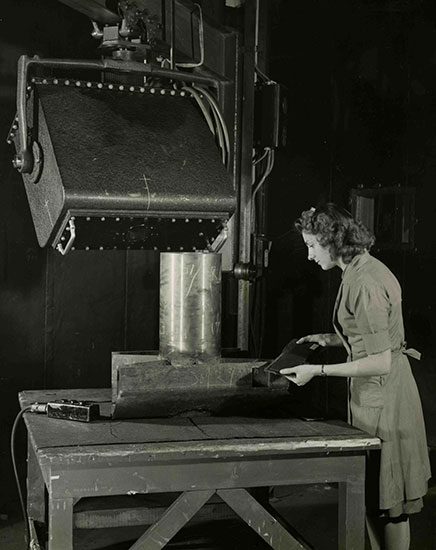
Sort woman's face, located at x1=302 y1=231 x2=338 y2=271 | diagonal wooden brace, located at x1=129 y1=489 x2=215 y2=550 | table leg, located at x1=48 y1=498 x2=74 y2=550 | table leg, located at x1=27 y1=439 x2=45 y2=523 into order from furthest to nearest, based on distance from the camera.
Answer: woman's face, located at x1=302 y1=231 x2=338 y2=271 → table leg, located at x1=27 y1=439 x2=45 y2=523 → diagonal wooden brace, located at x1=129 y1=489 x2=215 y2=550 → table leg, located at x1=48 y1=498 x2=74 y2=550

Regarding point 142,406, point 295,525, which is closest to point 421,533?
point 295,525

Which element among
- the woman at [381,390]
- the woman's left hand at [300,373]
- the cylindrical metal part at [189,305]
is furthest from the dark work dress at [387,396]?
the cylindrical metal part at [189,305]

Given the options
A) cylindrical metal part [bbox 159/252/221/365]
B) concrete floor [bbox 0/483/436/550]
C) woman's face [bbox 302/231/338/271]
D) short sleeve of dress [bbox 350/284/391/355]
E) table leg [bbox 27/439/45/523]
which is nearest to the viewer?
cylindrical metal part [bbox 159/252/221/365]

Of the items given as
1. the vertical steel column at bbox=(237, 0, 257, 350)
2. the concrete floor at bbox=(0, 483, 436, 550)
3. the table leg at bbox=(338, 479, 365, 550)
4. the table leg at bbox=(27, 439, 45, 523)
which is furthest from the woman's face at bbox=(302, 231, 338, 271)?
the table leg at bbox=(27, 439, 45, 523)

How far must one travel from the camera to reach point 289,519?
4152 mm

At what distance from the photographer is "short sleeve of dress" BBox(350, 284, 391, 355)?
294cm

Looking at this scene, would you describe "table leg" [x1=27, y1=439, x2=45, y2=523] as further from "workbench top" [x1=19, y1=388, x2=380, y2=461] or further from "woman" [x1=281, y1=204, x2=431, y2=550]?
"woman" [x1=281, y1=204, x2=431, y2=550]

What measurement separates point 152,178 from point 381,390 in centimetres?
119

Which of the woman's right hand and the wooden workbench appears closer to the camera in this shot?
the wooden workbench

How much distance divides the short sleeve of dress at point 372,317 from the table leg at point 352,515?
0.53m

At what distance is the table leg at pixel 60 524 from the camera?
7.79 feet

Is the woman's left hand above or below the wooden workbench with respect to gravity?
above

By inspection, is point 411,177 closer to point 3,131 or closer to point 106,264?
point 106,264

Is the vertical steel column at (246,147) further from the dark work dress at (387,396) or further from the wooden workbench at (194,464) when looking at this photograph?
the wooden workbench at (194,464)
